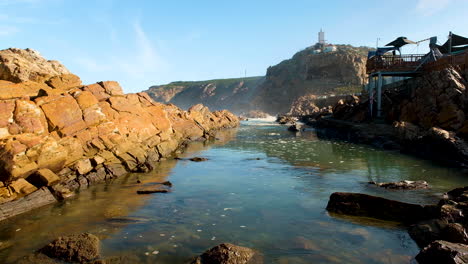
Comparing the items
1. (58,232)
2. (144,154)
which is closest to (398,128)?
(144,154)

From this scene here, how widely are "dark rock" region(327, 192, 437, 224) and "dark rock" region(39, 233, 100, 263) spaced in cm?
819

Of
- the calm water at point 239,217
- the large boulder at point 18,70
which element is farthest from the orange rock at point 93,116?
the large boulder at point 18,70

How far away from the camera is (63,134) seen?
1789 centimetres

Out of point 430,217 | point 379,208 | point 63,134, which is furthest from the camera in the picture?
point 63,134

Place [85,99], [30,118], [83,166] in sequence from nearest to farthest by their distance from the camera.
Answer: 1. [30,118]
2. [83,166]
3. [85,99]

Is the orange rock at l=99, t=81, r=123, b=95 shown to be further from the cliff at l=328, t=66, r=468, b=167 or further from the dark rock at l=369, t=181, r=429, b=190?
the cliff at l=328, t=66, r=468, b=167

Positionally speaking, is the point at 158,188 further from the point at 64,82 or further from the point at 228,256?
the point at 64,82

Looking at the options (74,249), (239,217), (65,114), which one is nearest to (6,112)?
(65,114)

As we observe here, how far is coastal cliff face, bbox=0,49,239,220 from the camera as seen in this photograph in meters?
13.7

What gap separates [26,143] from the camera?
1459 centimetres

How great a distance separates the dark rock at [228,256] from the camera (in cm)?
750

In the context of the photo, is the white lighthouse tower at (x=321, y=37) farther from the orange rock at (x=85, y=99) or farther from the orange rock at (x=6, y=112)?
the orange rock at (x=6, y=112)

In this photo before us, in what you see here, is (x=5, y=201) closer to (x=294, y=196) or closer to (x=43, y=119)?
(x=43, y=119)

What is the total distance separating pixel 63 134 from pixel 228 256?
1470cm
